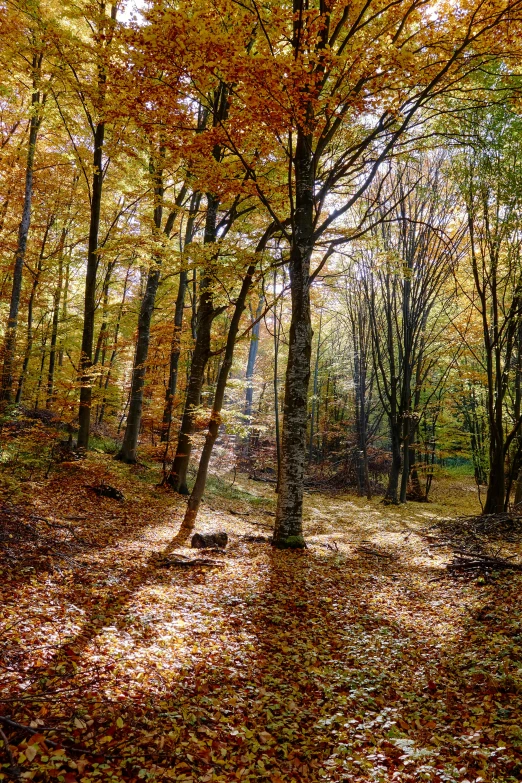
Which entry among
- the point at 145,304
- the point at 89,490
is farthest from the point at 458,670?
the point at 145,304

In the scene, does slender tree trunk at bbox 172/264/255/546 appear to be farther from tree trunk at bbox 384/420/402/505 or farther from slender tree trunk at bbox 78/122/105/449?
tree trunk at bbox 384/420/402/505

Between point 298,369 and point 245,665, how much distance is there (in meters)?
5.14

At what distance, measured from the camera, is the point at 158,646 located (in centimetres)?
434

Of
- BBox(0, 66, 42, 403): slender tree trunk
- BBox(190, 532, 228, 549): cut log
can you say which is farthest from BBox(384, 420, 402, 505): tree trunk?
BBox(0, 66, 42, 403): slender tree trunk

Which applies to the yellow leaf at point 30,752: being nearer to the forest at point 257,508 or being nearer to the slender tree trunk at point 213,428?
the forest at point 257,508

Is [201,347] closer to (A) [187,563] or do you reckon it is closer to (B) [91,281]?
(B) [91,281]

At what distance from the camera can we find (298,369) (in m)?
8.32

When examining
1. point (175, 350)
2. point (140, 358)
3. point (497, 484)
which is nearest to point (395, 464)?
point (497, 484)

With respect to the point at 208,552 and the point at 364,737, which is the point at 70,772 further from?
the point at 208,552

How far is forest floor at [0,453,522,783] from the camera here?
3.04m

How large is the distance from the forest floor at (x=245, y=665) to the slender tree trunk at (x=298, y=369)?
2.61ft

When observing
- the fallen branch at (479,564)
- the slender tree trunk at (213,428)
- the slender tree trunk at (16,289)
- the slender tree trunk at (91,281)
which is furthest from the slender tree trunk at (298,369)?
the slender tree trunk at (16,289)

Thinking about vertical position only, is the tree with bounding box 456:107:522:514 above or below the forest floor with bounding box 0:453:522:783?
above

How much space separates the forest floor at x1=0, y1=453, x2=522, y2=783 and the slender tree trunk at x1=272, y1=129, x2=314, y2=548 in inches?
31.3
